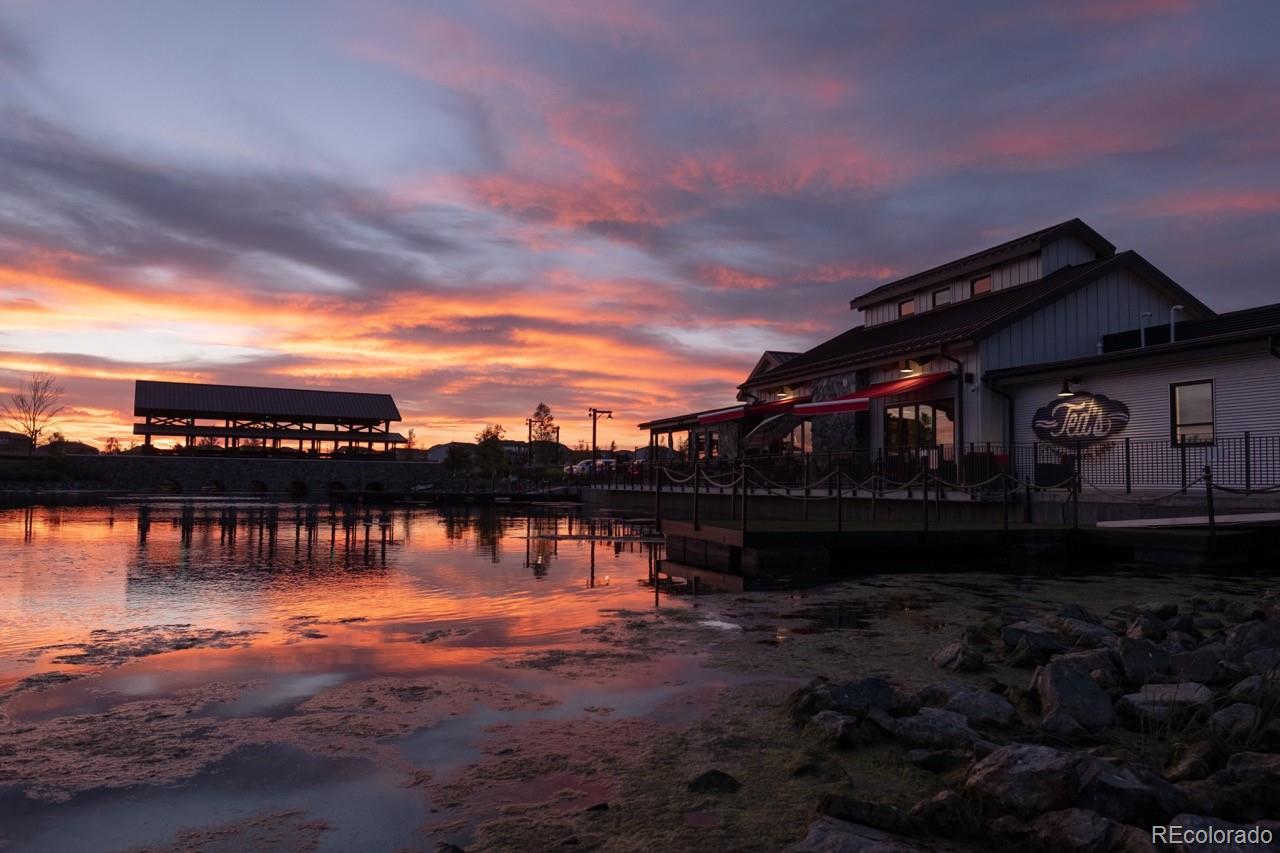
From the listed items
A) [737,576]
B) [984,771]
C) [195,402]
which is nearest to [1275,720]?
[984,771]

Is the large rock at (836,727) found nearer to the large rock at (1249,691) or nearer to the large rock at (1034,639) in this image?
the large rock at (1249,691)

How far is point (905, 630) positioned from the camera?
822 cm

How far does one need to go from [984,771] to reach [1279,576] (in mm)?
12569

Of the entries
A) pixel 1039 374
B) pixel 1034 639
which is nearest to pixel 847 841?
pixel 1034 639

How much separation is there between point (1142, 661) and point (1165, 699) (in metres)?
0.92

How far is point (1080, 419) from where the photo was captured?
65.5 ft

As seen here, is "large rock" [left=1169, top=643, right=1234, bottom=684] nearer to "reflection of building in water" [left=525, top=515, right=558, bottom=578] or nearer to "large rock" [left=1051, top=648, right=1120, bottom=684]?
"large rock" [left=1051, top=648, right=1120, bottom=684]

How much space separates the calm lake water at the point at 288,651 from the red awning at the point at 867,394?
9631 millimetres

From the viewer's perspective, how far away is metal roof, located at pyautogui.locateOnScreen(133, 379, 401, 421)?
61094 mm

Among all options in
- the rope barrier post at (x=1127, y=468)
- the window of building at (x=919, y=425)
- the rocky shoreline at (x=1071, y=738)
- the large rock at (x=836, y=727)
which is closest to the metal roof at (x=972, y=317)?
the window of building at (x=919, y=425)

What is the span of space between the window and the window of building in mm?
5611

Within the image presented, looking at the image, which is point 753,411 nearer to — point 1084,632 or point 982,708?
point 1084,632

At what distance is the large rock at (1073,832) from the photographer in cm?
306

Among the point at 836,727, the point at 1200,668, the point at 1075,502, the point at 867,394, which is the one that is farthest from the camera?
the point at 867,394
